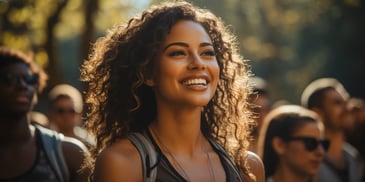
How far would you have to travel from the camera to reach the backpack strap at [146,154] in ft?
14.9

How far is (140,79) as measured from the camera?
195 inches

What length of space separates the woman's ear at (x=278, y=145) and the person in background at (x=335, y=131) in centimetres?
127

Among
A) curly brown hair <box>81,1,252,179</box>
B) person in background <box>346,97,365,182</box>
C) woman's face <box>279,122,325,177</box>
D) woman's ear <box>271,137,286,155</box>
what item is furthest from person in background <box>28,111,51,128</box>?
curly brown hair <box>81,1,252,179</box>

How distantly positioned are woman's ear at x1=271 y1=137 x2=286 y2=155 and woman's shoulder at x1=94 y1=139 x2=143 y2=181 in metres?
3.03

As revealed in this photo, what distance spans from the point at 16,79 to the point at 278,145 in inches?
87.8

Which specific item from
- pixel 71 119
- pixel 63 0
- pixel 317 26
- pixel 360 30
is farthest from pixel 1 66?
pixel 317 26

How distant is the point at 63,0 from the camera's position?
14062 mm

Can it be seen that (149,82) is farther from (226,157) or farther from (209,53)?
(226,157)

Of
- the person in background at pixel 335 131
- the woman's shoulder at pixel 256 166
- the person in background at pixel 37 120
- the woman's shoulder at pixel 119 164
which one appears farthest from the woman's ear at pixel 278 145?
the person in background at pixel 37 120

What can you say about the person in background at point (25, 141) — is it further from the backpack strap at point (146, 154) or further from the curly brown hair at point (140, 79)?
the backpack strap at point (146, 154)

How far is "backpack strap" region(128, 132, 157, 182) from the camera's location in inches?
179

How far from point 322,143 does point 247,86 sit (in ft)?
7.15

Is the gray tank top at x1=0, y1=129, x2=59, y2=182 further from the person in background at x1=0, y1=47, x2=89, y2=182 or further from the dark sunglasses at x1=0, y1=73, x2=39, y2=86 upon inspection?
the dark sunglasses at x1=0, y1=73, x2=39, y2=86

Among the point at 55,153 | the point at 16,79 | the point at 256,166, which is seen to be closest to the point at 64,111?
the point at 16,79
